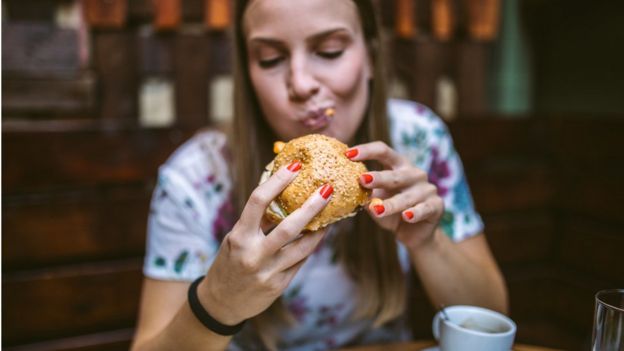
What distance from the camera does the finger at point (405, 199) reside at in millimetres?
1063

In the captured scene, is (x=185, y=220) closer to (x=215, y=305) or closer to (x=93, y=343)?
(x=215, y=305)

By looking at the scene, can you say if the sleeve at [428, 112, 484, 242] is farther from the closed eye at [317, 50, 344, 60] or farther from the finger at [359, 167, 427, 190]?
the closed eye at [317, 50, 344, 60]

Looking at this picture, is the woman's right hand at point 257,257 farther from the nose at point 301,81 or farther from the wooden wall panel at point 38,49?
the wooden wall panel at point 38,49

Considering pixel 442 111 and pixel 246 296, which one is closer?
pixel 246 296

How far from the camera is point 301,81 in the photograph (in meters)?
1.22

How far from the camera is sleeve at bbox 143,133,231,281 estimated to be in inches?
59.1

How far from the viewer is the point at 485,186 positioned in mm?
3193

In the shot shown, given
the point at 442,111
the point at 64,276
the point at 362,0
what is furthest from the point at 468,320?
the point at 442,111

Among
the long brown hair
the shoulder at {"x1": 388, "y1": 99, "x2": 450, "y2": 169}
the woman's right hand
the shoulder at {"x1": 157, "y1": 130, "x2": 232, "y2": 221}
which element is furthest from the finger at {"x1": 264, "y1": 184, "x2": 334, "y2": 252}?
the shoulder at {"x1": 388, "y1": 99, "x2": 450, "y2": 169}

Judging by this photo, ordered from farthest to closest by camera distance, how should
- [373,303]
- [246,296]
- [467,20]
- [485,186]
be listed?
[467,20] < [485,186] < [373,303] < [246,296]

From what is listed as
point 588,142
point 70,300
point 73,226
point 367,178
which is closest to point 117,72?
point 73,226

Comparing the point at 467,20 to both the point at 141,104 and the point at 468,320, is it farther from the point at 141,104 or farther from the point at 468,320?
the point at 468,320

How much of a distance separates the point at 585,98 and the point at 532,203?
3.62 ft

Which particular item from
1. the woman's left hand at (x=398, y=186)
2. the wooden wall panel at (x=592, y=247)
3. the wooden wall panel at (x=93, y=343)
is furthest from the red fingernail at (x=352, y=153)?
the wooden wall panel at (x=592, y=247)
